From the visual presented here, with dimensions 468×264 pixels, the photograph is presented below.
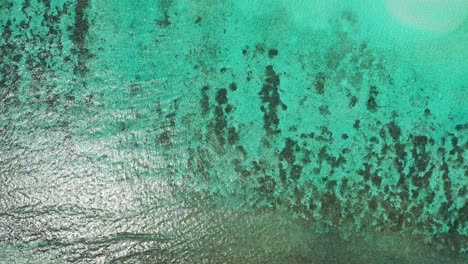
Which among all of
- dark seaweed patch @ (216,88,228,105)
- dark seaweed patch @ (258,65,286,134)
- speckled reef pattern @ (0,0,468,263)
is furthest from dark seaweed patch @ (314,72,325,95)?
dark seaweed patch @ (216,88,228,105)

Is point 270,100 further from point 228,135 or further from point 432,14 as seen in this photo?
point 432,14

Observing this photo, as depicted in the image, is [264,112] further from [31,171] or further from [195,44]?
[31,171]

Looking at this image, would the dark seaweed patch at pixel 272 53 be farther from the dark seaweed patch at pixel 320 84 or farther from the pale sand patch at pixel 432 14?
the pale sand patch at pixel 432 14

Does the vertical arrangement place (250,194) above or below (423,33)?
below

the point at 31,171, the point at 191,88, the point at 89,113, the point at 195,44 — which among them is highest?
the point at 195,44

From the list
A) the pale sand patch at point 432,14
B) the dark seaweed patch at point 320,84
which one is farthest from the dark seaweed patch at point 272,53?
the pale sand patch at point 432,14

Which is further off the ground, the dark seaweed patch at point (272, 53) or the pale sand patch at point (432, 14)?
the pale sand patch at point (432, 14)

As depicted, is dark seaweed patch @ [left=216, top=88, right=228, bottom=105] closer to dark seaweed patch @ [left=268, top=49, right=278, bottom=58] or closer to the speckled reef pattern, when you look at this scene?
the speckled reef pattern

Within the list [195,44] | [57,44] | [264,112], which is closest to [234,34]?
[195,44]

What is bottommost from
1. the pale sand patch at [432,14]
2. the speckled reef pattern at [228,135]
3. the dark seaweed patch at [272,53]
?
the speckled reef pattern at [228,135]
